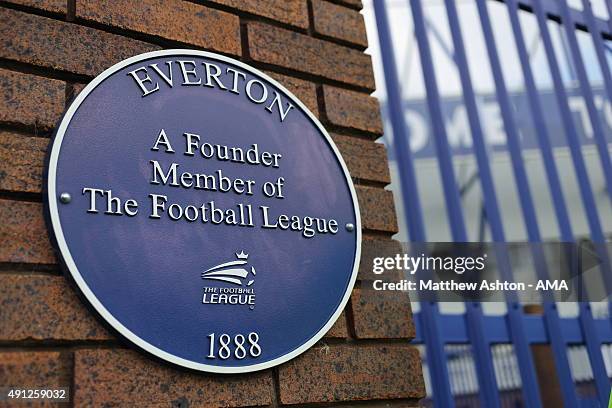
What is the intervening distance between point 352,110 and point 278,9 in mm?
356

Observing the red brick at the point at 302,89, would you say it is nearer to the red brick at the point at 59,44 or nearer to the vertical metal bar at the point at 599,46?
the red brick at the point at 59,44

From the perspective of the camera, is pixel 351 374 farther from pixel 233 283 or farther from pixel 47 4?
pixel 47 4

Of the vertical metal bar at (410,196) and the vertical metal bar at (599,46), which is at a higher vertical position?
the vertical metal bar at (599,46)

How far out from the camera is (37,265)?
1263 millimetres

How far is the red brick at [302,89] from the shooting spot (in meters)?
1.75

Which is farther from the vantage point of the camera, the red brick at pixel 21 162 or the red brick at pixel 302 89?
the red brick at pixel 302 89

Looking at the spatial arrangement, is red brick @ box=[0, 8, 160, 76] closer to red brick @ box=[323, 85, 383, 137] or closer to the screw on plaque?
the screw on plaque

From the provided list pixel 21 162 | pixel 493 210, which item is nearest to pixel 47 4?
pixel 21 162

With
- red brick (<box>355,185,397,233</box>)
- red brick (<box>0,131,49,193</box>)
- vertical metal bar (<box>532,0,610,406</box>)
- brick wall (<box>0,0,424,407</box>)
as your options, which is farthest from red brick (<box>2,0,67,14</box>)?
vertical metal bar (<box>532,0,610,406</box>)

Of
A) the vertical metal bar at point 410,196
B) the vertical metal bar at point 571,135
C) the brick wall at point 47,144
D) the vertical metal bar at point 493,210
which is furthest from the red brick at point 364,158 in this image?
the vertical metal bar at point 571,135

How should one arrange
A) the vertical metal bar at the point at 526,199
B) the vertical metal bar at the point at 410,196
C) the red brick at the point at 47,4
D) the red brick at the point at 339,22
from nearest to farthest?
the red brick at the point at 47,4 < the red brick at the point at 339,22 < the vertical metal bar at the point at 410,196 < the vertical metal bar at the point at 526,199

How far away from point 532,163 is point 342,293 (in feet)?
16.9

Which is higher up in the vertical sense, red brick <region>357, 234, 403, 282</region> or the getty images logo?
red brick <region>357, 234, 403, 282</region>

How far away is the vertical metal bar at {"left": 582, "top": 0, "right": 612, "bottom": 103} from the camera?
2865 millimetres
